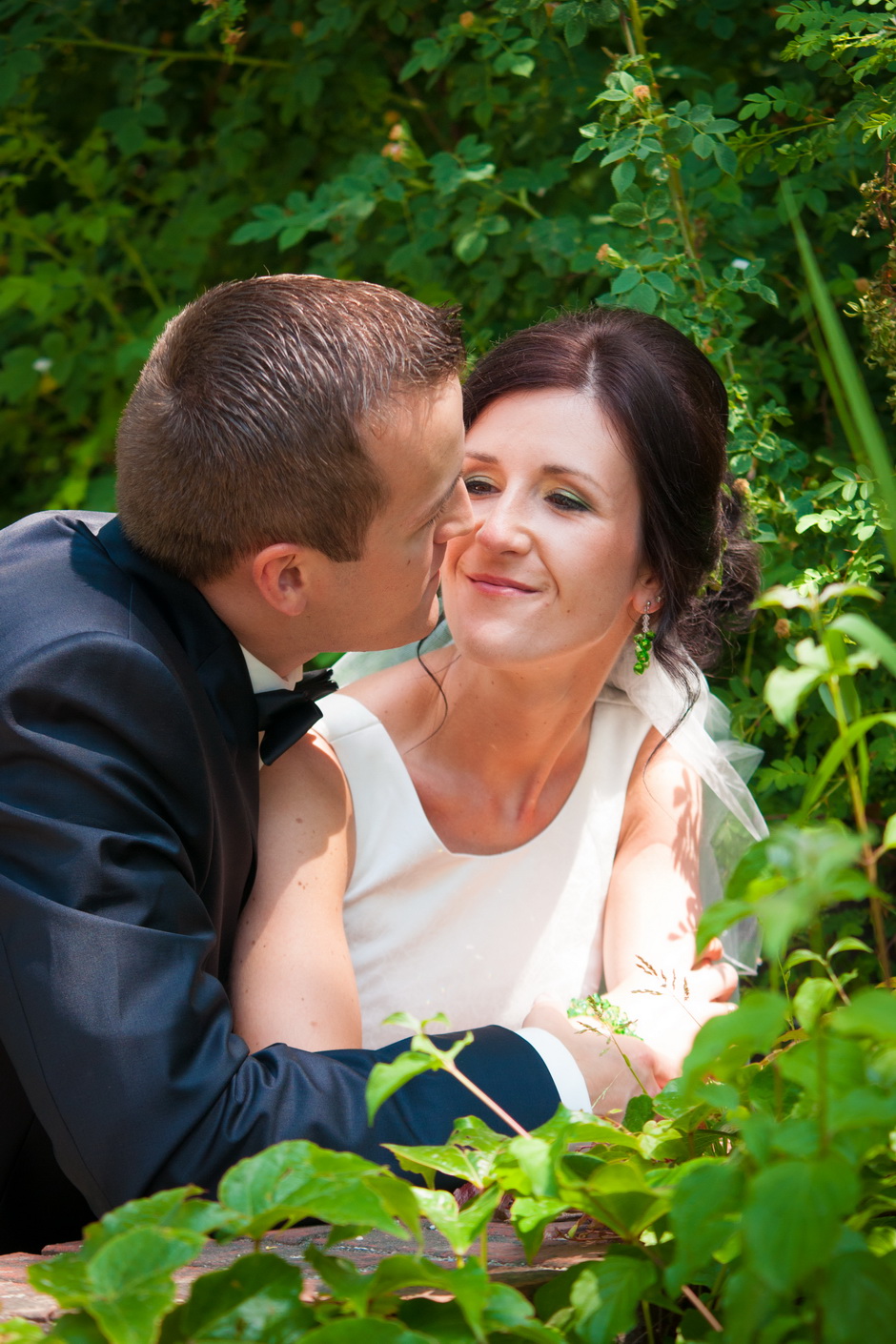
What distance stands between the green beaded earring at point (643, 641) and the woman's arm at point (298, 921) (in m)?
0.76

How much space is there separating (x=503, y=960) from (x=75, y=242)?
2.96m

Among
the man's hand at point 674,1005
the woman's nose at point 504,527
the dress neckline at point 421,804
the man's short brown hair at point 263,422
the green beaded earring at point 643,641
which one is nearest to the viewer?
the man's short brown hair at point 263,422

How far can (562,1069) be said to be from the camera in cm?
201

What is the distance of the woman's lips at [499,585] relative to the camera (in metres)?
2.51

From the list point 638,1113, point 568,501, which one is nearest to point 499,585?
point 568,501

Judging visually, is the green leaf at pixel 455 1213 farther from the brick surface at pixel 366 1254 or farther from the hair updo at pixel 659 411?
the hair updo at pixel 659 411

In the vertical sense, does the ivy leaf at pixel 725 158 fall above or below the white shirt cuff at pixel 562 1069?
above

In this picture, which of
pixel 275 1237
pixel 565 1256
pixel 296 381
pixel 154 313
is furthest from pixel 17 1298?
pixel 154 313

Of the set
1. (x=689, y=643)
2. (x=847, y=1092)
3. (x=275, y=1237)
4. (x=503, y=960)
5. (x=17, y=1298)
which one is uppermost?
(x=847, y=1092)

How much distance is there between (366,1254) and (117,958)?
49cm

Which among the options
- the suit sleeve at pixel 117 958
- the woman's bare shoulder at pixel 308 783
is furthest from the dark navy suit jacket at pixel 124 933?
the woman's bare shoulder at pixel 308 783

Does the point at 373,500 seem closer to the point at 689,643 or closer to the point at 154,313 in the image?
the point at 689,643

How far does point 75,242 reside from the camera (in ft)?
14.1

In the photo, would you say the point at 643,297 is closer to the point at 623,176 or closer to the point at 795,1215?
the point at 623,176
